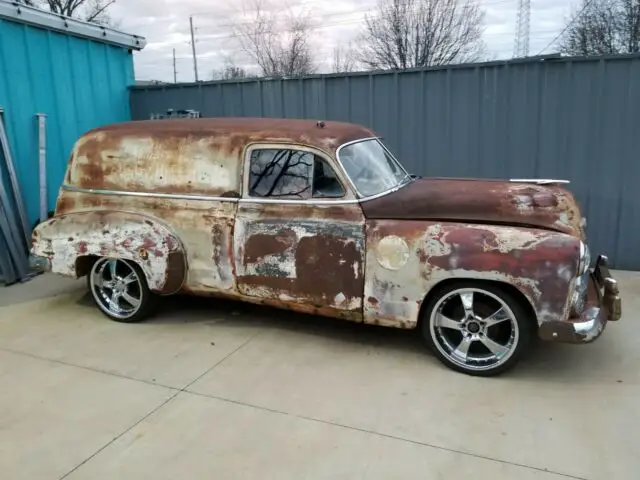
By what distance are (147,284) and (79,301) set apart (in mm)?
1323

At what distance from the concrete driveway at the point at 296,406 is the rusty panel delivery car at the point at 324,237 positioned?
362 mm

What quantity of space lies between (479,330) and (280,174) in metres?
2.02

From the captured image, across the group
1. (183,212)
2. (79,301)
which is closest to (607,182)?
(183,212)

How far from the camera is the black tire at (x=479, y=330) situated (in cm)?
365

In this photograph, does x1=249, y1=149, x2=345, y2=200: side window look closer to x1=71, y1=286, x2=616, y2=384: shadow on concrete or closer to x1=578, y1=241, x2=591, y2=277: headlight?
x1=71, y1=286, x2=616, y2=384: shadow on concrete

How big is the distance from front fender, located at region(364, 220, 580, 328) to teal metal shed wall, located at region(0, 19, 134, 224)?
527 cm

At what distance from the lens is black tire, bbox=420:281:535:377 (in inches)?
144

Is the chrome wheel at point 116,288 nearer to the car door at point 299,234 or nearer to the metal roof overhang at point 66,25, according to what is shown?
the car door at point 299,234

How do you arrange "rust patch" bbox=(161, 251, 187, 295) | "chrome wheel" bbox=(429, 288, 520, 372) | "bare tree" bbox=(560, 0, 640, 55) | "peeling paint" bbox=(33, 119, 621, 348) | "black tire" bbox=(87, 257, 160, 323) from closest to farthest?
"peeling paint" bbox=(33, 119, 621, 348) < "chrome wheel" bbox=(429, 288, 520, 372) < "rust patch" bbox=(161, 251, 187, 295) < "black tire" bbox=(87, 257, 160, 323) < "bare tree" bbox=(560, 0, 640, 55)

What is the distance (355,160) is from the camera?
14.3ft

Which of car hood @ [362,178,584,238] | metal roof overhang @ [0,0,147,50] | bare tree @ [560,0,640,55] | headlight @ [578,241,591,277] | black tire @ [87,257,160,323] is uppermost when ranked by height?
bare tree @ [560,0,640,55]

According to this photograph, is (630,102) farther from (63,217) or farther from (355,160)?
(63,217)

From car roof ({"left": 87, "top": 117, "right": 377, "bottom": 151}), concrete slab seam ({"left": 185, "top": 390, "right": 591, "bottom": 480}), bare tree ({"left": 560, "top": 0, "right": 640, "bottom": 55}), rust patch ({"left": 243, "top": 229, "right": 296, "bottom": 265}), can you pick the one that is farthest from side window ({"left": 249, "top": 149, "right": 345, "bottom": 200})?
bare tree ({"left": 560, "top": 0, "right": 640, "bottom": 55})

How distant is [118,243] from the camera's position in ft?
15.4
